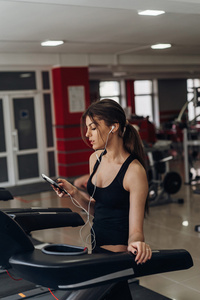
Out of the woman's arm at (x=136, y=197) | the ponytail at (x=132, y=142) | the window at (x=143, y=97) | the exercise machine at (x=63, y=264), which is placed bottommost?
the exercise machine at (x=63, y=264)

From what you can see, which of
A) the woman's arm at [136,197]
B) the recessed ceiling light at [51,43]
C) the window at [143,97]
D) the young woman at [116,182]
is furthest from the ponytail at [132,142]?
the window at [143,97]

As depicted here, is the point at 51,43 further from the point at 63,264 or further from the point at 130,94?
the point at 130,94

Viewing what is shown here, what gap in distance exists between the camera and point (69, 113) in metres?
8.61

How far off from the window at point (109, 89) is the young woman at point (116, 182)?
12.2 meters

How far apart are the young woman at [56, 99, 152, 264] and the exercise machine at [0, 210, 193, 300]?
0.20 meters

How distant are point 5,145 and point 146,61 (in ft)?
12.4

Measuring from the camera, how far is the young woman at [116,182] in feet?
5.59

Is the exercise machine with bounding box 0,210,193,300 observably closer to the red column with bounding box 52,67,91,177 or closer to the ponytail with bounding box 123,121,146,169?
the ponytail with bounding box 123,121,146,169

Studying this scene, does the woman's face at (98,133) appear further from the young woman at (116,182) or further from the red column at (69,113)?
the red column at (69,113)

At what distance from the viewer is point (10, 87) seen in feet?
27.1

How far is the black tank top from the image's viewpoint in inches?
69.0

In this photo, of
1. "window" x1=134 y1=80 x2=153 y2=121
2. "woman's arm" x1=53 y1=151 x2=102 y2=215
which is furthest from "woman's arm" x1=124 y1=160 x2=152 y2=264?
"window" x1=134 y1=80 x2=153 y2=121

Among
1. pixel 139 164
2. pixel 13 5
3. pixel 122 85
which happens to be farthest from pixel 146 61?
pixel 139 164

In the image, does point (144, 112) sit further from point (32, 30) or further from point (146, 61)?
point (32, 30)
